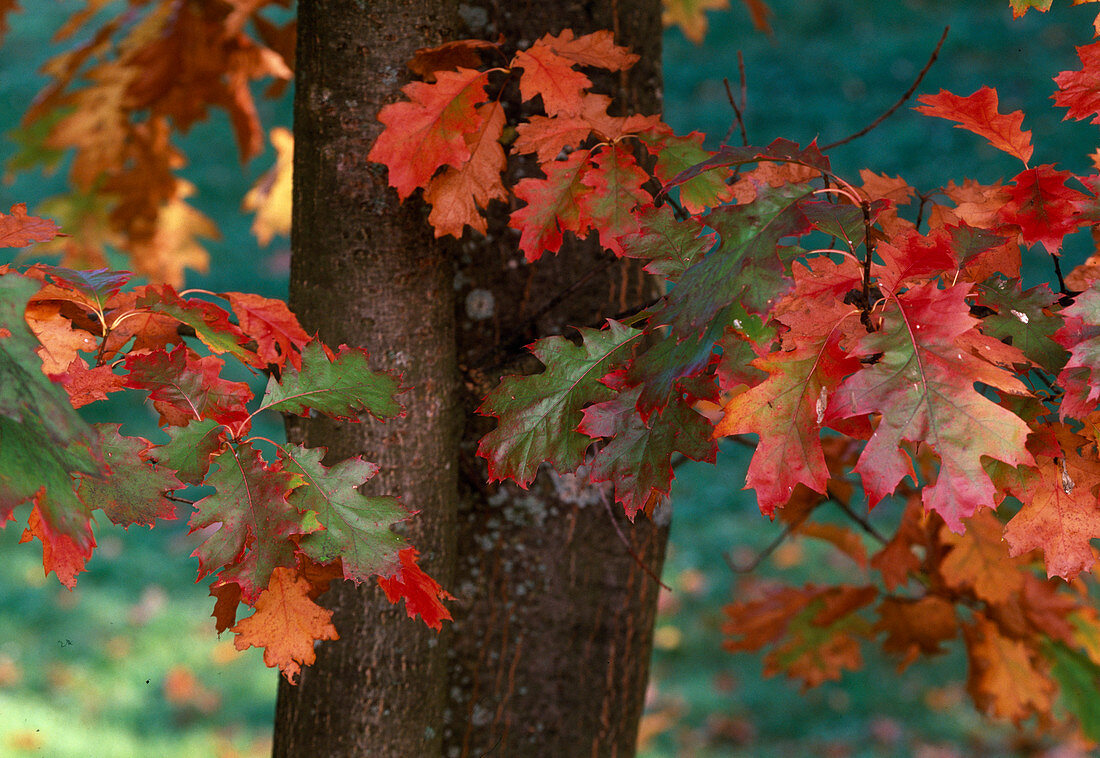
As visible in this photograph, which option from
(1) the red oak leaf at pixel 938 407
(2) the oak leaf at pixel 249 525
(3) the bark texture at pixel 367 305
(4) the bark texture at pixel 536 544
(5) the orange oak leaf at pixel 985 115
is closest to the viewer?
(1) the red oak leaf at pixel 938 407

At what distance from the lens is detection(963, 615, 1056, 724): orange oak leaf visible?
1.71 m

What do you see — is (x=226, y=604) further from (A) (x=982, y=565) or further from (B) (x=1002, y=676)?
(B) (x=1002, y=676)

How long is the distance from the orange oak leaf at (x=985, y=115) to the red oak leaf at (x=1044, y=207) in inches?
1.4

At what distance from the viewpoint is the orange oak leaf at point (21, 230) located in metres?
0.97

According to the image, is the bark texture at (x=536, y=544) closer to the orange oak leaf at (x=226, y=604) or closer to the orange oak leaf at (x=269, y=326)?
the orange oak leaf at (x=269, y=326)

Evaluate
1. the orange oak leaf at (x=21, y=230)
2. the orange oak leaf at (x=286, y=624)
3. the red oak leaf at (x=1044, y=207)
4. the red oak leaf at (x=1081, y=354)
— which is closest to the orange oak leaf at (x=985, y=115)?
the red oak leaf at (x=1044, y=207)

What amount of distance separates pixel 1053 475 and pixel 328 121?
3.30 feet

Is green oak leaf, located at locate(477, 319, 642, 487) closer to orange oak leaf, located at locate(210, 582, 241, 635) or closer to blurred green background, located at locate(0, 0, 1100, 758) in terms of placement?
orange oak leaf, located at locate(210, 582, 241, 635)

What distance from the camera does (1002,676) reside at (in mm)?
1723

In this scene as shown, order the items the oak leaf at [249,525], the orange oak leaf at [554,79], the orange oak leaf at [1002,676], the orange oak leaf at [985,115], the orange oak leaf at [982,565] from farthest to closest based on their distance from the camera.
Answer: the orange oak leaf at [1002,676], the orange oak leaf at [982,565], the orange oak leaf at [554,79], the orange oak leaf at [985,115], the oak leaf at [249,525]

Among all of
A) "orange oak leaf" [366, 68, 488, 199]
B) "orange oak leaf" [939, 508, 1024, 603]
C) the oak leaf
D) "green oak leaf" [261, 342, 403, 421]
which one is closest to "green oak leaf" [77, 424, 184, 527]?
the oak leaf

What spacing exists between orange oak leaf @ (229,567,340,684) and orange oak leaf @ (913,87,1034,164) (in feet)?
2.96

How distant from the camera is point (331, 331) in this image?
4.04ft

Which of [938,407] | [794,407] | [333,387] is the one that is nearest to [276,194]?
[333,387]
